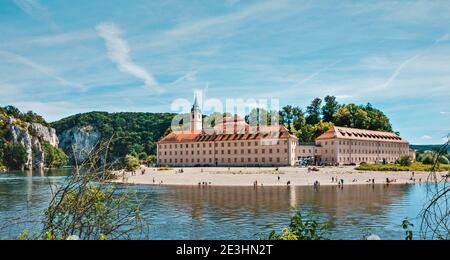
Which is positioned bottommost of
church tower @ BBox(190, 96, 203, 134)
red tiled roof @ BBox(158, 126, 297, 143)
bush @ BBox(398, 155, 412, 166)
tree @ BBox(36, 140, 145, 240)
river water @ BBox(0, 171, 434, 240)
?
river water @ BBox(0, 171, 434, 240)

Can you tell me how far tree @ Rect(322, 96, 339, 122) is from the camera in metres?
125

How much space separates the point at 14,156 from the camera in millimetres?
130500

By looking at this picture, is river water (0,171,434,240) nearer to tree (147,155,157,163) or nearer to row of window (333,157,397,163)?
row of window (333,157,397,163)

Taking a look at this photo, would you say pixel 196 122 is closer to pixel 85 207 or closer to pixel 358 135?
pixel 358 135

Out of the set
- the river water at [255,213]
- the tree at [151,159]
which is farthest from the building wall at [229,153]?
the river water at [255,213]

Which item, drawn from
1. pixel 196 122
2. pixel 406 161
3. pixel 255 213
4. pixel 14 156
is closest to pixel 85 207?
pixel 255 213

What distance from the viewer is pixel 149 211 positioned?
2956 centimetres

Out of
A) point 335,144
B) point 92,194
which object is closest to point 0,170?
point 335,144

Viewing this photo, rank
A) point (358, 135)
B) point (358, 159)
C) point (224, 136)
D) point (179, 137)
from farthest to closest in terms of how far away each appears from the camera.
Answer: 1. point (179, 137)
2. point (224, 136)
3. point (358, 159)
4. point (358, 135)

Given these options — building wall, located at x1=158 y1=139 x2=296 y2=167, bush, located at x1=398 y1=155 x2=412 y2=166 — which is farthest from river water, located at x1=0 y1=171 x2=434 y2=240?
building wall, located at x1=158 y1=139 x2=296 y2=167

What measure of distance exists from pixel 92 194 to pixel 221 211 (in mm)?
24069

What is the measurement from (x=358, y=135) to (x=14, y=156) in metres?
97.7

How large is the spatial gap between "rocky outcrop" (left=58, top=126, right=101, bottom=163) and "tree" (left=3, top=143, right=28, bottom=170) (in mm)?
16204
